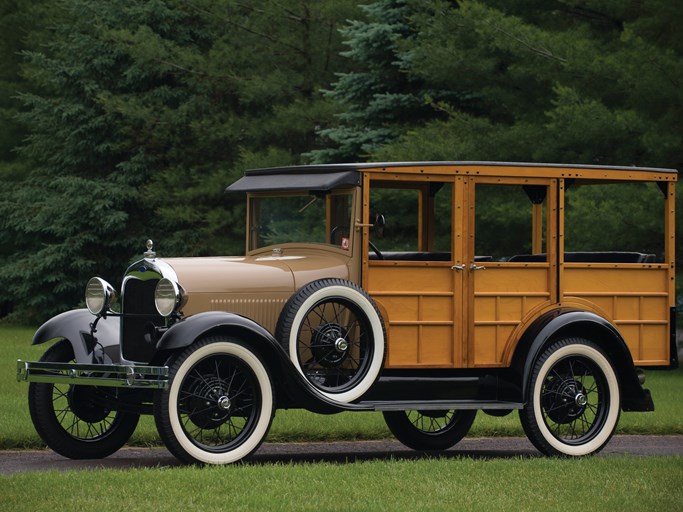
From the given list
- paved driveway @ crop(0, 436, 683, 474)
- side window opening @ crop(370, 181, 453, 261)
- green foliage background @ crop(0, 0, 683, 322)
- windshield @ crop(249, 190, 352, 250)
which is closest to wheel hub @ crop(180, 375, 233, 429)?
paved driveway @ crop(0, 436, 683, 474)

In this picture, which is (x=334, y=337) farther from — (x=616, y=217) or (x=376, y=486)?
(x=616, y=217)

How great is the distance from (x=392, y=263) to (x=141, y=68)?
81.6ft

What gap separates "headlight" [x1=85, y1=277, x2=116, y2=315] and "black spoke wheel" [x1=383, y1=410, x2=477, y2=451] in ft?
8.54

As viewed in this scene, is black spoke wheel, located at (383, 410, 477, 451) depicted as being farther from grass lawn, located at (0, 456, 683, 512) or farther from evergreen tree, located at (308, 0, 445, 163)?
evergreen tree, located at (308, 0, 445, 163)

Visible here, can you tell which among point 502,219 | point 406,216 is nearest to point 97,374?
point 502,219

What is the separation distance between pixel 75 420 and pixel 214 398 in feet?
5.96

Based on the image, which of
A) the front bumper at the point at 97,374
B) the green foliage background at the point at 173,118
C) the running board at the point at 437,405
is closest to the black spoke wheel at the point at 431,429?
the running board at the point at 437,405

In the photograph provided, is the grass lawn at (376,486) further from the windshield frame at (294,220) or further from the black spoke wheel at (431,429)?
the windshield frame at (294,220)

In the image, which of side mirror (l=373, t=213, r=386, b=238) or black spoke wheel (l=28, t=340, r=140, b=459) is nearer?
side mirror (l=373, t=213, r=386, b=238)

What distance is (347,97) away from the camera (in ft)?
88.6

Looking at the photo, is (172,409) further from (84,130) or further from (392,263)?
(84,130)

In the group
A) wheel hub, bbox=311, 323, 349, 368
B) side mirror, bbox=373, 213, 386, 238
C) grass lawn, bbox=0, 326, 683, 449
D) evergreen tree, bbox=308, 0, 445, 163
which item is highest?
evergreen tree, bbox=308, 0, 445, 163

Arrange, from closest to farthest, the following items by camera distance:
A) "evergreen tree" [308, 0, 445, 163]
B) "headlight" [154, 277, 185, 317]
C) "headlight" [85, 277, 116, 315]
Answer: "headlight" [154, 277, 185, 317] → "headlight" [85, 277, 116, 315] → "evergreen tree" [308, 0, 445, 163]

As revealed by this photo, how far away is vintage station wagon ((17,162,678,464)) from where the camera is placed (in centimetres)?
949
